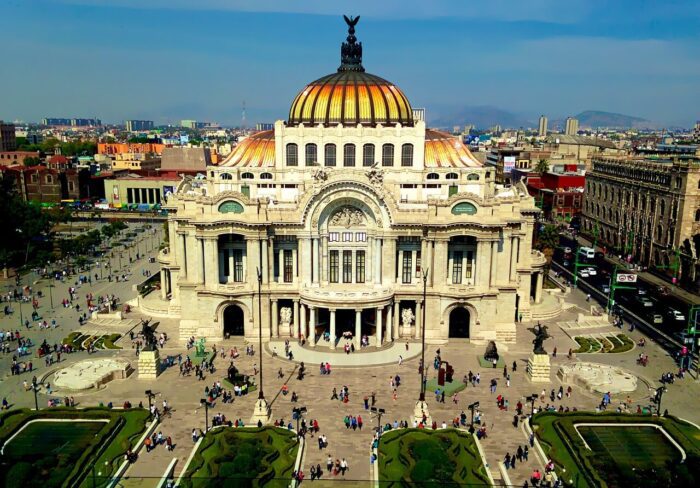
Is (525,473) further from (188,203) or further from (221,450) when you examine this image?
(188,203)

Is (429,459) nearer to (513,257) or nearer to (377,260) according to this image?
(377,260)

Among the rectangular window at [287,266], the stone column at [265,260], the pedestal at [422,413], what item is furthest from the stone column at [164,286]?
the pedestal at [422,413]

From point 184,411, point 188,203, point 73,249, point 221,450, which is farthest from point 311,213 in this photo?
point 73,249

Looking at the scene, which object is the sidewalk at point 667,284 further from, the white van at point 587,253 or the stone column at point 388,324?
the stone column at point 388,324

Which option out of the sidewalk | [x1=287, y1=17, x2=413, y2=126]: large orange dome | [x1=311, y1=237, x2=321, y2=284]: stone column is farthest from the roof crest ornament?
the sidewalk

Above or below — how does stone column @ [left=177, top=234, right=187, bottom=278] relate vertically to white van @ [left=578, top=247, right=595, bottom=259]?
A: above

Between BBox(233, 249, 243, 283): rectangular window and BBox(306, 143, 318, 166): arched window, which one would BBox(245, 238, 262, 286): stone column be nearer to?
BBox(233, 249, 243, 283): rectangular window

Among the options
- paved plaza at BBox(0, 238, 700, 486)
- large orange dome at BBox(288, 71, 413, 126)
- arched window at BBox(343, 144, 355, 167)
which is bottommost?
paved plaza at BBox(0, 238, 700, 486)

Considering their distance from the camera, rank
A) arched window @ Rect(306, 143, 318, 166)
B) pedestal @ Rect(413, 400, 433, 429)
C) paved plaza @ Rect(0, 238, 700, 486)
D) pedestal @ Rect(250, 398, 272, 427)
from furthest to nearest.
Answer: arched window @ Rect(306, 143, 318, 166)
pedestal @ Rect(250, 398, 272, 427)
pedestal @ Rect(413, 400, 433, 429)
paved plaza @ Rect(0, 238, 700, 486)
